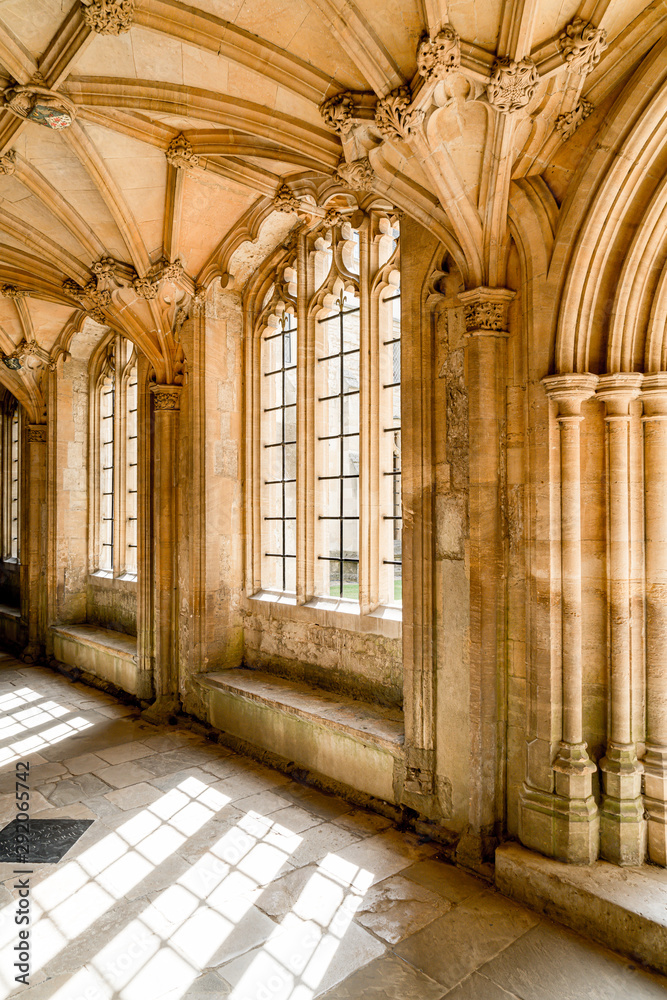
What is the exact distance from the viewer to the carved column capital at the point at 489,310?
3.71 meters

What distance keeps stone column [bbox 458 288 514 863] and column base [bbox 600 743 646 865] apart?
1.92ft

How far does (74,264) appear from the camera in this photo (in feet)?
20.0

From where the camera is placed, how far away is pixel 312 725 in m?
4.96

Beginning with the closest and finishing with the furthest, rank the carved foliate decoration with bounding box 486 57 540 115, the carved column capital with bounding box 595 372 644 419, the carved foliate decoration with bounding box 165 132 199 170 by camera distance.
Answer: the carved foliate decoration with bounding box 486 57 540 115 < the carved column capital with bounding box 595 372 644 419 < the carved foliate decoration with bounding box 165 132 199 170

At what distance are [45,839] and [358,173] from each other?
15.6 feet

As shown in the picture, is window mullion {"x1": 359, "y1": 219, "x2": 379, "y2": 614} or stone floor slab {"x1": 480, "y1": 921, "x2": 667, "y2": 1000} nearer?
stone floor slab {"x1": 480, "y1": 921, "x2": 667, "y2": 1000}

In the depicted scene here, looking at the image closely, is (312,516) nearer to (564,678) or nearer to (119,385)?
(564,678)

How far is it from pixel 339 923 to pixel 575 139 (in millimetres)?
4368

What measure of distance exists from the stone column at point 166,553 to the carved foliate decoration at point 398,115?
3.87m

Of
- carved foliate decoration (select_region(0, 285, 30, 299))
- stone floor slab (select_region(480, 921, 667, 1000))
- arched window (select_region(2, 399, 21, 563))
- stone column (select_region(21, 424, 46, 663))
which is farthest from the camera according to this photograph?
arched window (select_region(2, 399, 21, 563))

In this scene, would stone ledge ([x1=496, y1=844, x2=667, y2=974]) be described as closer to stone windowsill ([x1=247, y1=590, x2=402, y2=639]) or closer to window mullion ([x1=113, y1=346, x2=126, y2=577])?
stone windowsill ([x1=247, y1=590, x2=402, y2=639])

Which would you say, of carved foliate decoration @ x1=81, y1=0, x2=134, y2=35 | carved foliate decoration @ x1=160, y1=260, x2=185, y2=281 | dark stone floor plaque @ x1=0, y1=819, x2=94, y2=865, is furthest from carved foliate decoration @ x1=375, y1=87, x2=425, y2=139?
dark stone floor plaque @ x1=0, y1=819, x2=94, y2=865

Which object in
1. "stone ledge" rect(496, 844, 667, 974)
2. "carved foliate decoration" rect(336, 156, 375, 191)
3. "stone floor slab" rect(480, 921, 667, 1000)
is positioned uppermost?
"carved foliate decoration" rect(336, 156, 375, 191)

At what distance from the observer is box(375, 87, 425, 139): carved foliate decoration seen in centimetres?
321
